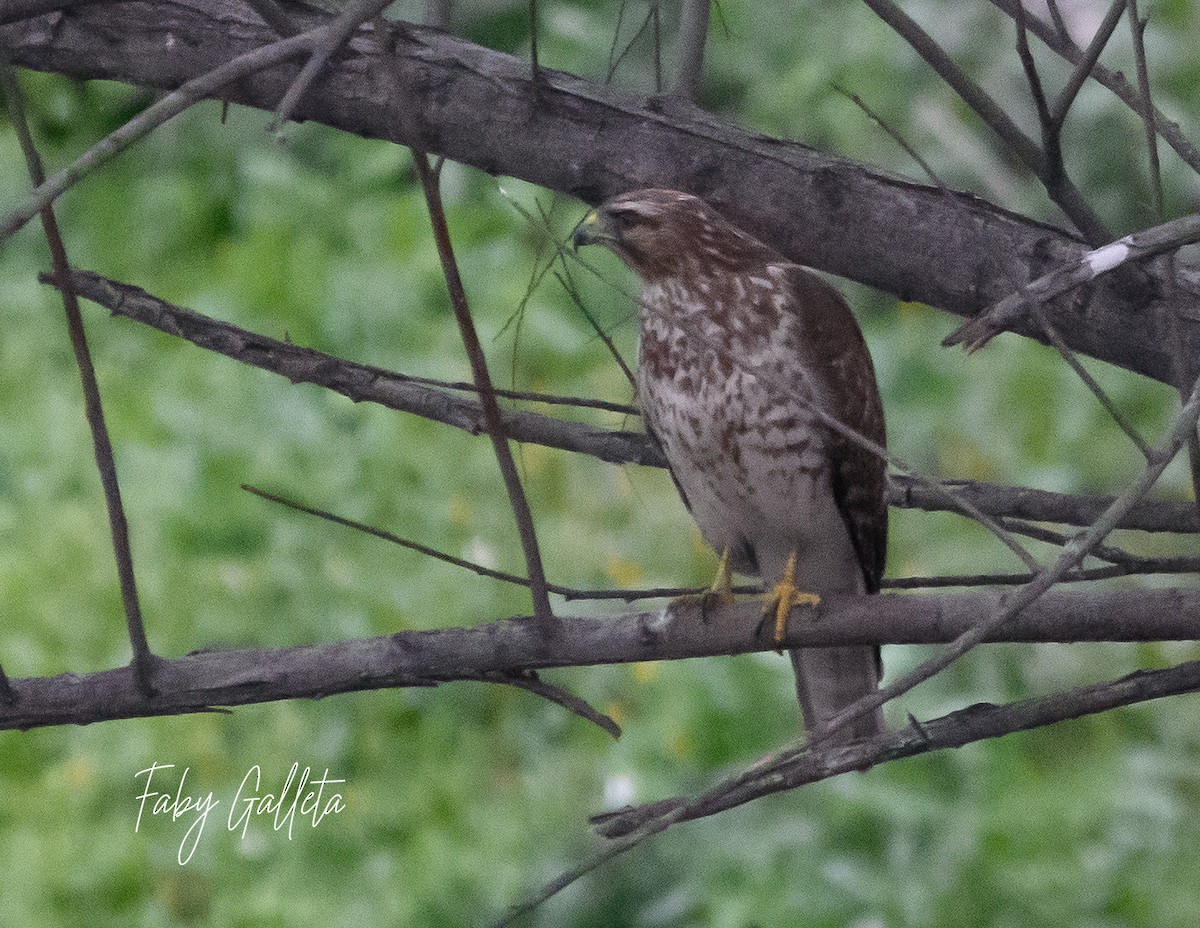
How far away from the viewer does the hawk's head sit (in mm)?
1905

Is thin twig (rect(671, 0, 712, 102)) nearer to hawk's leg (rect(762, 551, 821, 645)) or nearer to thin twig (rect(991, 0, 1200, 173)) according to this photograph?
thin twig (rect(991, 0, 1200, 173))

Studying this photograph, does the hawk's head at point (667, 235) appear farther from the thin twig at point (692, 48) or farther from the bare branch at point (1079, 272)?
the bare branch at point (1079, 272)

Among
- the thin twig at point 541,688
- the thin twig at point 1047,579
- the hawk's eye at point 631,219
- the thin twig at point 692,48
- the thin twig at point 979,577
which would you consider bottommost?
the thin twig at point 1047,579

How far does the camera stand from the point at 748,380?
210 centimetres

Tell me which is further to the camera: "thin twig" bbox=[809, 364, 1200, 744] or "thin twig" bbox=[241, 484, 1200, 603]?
"thin twig" bbox=[241, 484, 1200, 603]

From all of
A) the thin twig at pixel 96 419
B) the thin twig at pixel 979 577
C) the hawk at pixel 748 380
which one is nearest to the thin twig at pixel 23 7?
the thin twig at pixel 96 419

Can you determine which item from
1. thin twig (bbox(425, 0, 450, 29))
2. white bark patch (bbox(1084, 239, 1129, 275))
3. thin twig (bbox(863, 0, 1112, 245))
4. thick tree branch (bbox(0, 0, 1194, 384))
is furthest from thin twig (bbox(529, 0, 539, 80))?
white bark patch (bbox(1084, 239, 1129, 275))

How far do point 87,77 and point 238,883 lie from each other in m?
2.17

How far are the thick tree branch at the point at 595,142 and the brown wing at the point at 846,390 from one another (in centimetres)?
30

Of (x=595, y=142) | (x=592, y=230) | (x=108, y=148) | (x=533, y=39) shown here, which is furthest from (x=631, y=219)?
(x=108, y=148)

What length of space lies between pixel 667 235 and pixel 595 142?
239 millimetres

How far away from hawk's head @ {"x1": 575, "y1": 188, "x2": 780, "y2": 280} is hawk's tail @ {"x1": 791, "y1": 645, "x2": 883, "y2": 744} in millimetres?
743

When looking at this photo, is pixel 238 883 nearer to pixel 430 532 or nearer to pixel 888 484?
pixel 430 532

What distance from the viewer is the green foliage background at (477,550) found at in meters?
3.30
